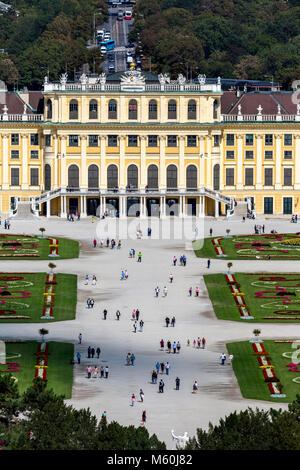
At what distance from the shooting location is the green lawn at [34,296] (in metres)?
132

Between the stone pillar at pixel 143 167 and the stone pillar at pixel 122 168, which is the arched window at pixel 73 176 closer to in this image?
the stone pillar at pixel 122 168

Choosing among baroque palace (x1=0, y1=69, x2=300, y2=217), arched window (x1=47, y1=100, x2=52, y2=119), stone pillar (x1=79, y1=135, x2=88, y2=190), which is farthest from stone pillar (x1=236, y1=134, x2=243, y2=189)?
arched window (x1=47, y1=100, x2=52, y2=119)

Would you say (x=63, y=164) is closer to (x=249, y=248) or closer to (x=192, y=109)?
(x=192, y=109)

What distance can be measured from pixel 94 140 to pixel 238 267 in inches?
1757

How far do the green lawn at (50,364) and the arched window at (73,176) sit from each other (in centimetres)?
7160

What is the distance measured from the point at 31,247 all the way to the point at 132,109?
36.0m

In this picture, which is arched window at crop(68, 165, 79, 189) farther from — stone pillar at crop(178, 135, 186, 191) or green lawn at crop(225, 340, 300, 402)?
green lawn at crop(225, 340, 300, 402)

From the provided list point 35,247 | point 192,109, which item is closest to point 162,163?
point 192,109

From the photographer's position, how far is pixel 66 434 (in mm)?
90000

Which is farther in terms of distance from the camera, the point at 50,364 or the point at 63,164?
the point at 63,164

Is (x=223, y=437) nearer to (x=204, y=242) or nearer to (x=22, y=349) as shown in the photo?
(x=22, y=349)

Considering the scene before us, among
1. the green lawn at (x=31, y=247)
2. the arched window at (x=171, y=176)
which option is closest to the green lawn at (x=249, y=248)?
the green lawn at (x=31, y=247)

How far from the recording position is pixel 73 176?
192 m

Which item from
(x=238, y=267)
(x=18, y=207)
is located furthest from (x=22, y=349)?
(x=18, y=207)
